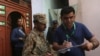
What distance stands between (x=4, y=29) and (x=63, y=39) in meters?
1.60

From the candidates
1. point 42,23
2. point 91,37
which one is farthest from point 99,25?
point 91,37

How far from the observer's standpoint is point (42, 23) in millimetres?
2473

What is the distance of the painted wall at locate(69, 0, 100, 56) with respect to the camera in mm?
2930

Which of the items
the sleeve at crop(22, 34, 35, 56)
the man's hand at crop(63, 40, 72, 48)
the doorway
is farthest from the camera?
the doorway

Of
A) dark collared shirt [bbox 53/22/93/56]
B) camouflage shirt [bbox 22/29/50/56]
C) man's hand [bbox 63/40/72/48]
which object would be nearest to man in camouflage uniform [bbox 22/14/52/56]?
camouflage shirt [bbox 22/29/50/56]

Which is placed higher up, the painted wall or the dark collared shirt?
the painted wall

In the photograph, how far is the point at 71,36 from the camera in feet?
5.99

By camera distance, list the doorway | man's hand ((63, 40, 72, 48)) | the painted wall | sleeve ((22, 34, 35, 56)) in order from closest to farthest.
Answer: man's hand ((63, 40, 72, 48))
sleeve ((22, 34, 35, 56))
the painted wall
the doorway

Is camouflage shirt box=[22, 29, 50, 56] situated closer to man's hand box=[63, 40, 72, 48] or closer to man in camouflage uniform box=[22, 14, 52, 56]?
man in camouflage uniform box=[22, 14, 52, 56]

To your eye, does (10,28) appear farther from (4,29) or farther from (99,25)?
(99,25)

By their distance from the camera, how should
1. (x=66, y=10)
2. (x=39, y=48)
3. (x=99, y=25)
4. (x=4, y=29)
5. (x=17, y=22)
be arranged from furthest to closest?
(x=17, y=22), (x=4, y=29), (x=99, y=25), (x=39, y=48), (x=66, y=10)

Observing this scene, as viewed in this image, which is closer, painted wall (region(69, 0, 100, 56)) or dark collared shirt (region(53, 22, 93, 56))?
dark collared shirt (region(53, 22, 93, 56))

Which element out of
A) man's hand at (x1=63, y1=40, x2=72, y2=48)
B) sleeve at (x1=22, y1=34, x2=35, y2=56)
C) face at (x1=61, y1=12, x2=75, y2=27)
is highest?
face at (x1=61, y1=12, x2=75, y2=27)

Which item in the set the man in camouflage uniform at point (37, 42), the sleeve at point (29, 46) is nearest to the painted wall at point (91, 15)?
the man in camouflage uniform at point (37, 42)
